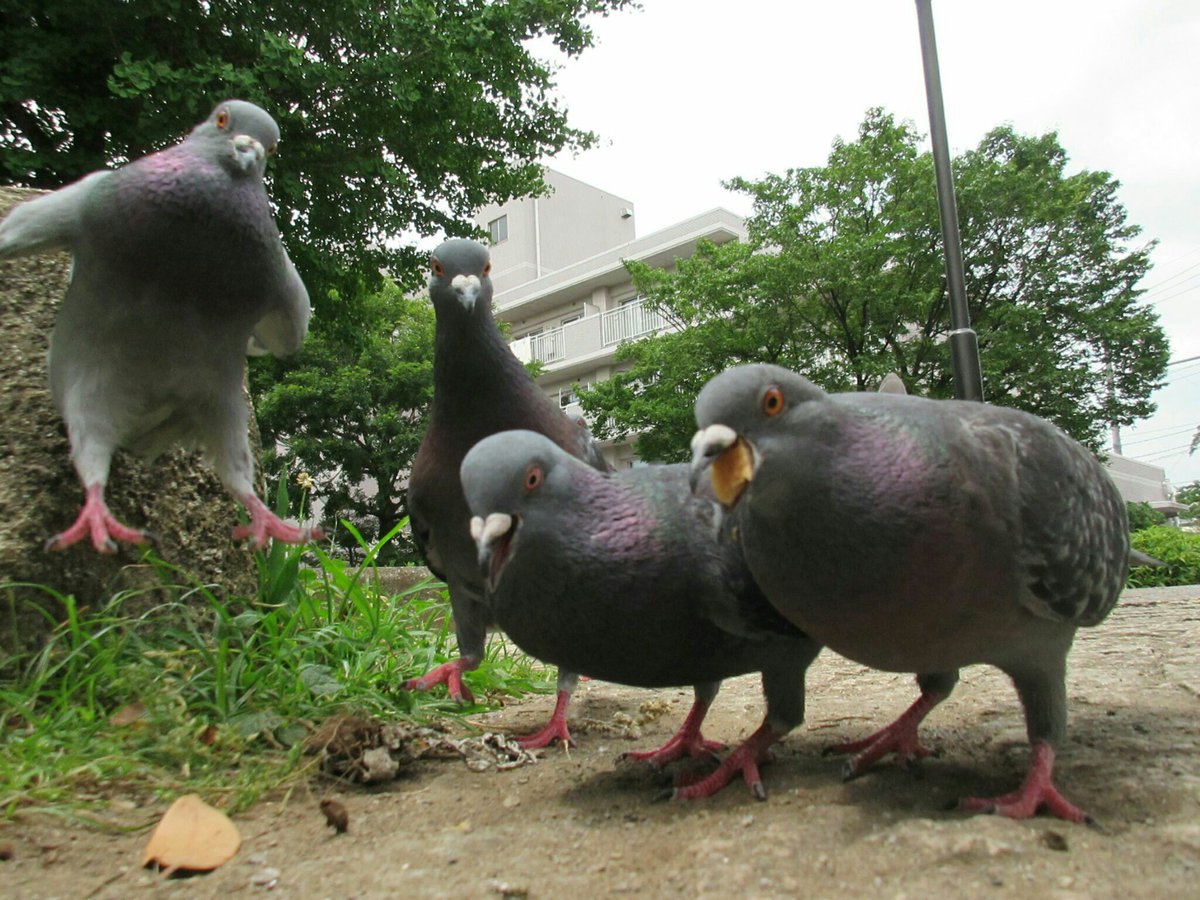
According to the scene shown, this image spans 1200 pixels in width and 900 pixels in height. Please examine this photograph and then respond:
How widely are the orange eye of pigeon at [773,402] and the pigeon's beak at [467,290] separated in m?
1.46

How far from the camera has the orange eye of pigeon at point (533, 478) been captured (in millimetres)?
2234

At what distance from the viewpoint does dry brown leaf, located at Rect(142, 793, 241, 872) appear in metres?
2.02

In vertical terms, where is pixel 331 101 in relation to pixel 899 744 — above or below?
above

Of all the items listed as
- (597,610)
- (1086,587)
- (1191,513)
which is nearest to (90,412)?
(597,610)

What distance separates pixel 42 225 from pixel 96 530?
3.53 feet

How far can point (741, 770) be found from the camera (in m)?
2.49

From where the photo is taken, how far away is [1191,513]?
125 feet

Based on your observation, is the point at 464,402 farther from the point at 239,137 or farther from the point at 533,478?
the point at 239,137

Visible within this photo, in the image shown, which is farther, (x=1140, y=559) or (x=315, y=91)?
(x=315, y=91)

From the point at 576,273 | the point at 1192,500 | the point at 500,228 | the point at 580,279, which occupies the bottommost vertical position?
the point at 1192,500

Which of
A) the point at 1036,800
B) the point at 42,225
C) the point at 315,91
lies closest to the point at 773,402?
the point at 1036,800

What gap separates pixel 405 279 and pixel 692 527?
35.0ft

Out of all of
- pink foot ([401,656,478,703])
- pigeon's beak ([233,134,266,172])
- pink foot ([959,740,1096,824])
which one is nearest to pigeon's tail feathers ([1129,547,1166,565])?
pink foot ([959,740,1096,824])

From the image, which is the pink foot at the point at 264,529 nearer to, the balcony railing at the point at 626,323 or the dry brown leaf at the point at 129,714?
the dry brown leaf at the point at 129,714
